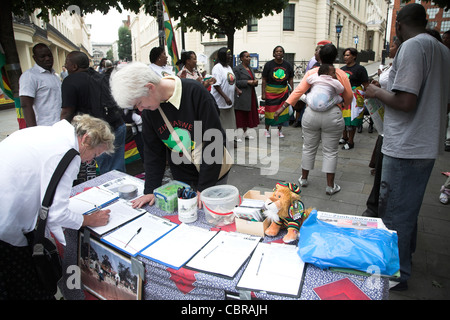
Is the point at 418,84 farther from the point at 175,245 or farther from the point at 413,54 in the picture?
the point at 175,245

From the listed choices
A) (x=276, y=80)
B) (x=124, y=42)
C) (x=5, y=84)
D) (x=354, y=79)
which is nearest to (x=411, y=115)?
(x=354, y=79)

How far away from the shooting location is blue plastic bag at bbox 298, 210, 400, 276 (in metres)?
1.28

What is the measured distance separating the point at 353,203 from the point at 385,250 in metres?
2.73

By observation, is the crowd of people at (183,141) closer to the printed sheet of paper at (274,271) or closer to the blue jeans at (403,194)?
the blue jeans at (403,194)

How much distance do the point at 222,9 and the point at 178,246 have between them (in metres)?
5.92

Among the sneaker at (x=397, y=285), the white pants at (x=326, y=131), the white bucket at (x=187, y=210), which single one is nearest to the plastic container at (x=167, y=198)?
the white bucket at (x=187, y=210)

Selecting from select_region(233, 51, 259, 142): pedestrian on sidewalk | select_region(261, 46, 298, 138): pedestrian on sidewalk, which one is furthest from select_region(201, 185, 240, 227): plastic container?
select_region(233, 51, 259, 142): pedestrian on sidewalk

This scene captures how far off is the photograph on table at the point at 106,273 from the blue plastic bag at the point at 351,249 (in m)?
0.91

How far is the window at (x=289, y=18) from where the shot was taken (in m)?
25.7

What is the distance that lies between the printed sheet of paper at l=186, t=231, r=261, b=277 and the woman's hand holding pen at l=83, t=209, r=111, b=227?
71 cm

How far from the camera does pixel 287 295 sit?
122 cm

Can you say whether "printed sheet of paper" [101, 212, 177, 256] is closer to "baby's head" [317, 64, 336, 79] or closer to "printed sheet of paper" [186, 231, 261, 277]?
"printed sheet of paper" [186, 231, 261, 277]

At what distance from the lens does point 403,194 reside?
2.09 m

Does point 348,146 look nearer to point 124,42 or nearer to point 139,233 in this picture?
point 139,233
